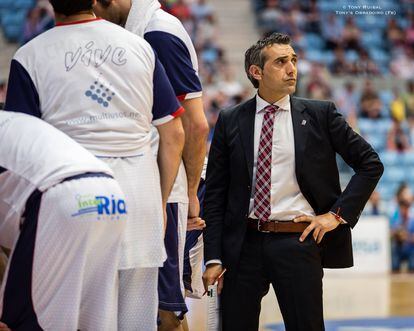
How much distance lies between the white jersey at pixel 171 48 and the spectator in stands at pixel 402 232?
1086 cm

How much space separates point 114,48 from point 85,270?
912 millimetres

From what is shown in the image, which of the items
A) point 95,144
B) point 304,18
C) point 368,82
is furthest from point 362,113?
point 95,144

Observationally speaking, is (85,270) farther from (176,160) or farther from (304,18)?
(304,18)

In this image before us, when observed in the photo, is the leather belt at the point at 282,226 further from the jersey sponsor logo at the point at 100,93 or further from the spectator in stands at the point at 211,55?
the spectator in stands at the point at 211,55

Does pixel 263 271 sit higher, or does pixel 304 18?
pixel 304 18

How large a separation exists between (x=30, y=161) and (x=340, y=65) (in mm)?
15524

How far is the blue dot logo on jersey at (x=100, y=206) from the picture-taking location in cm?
354

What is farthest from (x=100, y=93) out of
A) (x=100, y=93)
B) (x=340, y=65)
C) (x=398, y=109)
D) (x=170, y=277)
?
(x=340, y=65)

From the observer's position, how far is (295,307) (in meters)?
4.77

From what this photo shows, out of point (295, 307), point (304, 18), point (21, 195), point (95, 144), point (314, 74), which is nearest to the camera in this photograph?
point (21, 195)

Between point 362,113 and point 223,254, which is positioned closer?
point 223,254

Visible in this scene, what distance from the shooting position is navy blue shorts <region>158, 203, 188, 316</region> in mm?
4383

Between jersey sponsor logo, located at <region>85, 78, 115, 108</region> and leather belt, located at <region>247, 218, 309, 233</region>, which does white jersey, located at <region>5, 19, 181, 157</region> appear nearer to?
jersey sponsor logo, located at <region>85, 78, 115, 108</region>

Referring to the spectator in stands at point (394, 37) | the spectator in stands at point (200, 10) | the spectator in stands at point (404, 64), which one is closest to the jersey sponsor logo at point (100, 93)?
the spectator in stands at point (200, 10)
